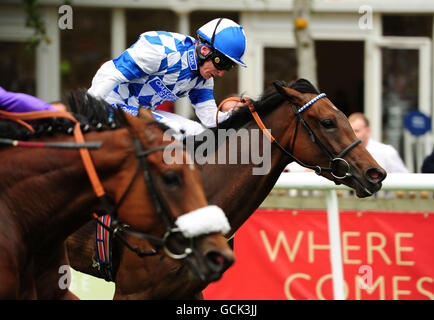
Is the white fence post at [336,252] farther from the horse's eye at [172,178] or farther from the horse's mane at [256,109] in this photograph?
the horse's eye at [172,178]

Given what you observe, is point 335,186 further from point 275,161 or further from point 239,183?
point 239,183

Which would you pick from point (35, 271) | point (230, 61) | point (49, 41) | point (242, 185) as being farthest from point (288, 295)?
point (49, 41)

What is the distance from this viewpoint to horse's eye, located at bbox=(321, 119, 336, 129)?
375cm

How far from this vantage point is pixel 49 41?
8500 mm

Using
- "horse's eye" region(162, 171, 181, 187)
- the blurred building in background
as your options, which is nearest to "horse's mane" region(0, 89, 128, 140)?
"horse's eye" region(162, 171, 181, 187)

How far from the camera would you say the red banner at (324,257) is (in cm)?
485

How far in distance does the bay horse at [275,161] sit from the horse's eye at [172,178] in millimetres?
1072

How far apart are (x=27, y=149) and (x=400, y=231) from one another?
3.06 m

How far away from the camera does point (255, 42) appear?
371 inches

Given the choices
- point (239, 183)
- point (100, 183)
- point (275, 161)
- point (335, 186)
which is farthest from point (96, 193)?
point (335, 186)

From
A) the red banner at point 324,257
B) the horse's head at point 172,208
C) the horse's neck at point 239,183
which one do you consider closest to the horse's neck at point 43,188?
the horse's head at point 172,208

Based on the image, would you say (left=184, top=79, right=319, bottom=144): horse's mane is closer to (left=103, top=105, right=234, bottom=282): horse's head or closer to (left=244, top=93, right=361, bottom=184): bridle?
(left=244, top=93, right=361, bottom=184): bridle

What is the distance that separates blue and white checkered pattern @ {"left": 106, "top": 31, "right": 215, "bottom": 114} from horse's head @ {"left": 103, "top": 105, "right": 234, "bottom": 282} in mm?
1256
